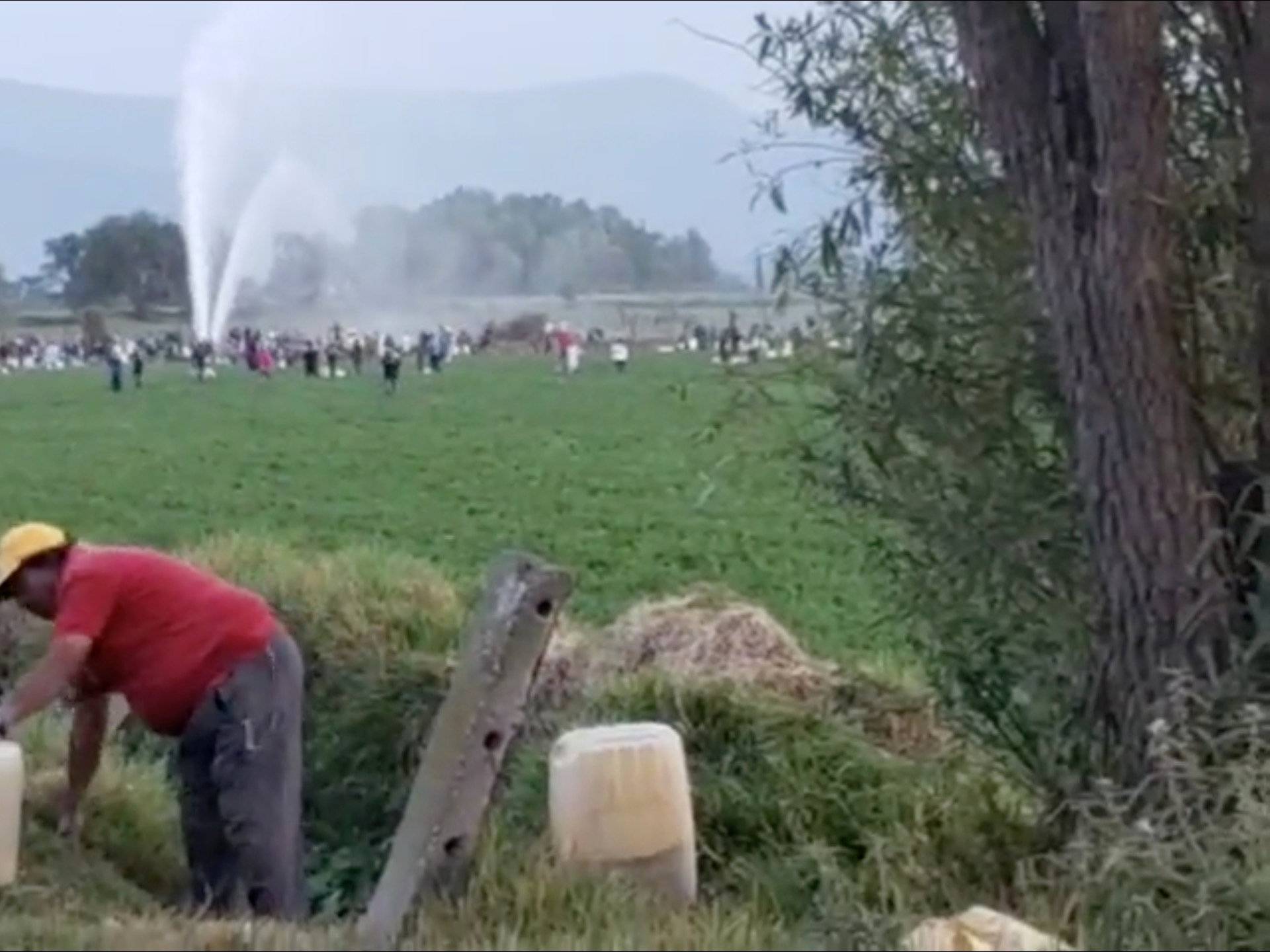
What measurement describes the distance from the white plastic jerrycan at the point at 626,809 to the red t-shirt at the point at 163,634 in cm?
202

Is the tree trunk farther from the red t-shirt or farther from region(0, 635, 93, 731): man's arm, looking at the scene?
region(0, 635, 93, 731): man's arm

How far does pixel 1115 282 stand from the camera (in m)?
7.04

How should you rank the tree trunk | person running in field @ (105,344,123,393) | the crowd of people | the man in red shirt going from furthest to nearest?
person running in field @ (105,344,123,393) < the crowd of people < the man in red shirt < the tree trunk

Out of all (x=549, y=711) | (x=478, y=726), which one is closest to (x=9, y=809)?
(x=478, y=726)

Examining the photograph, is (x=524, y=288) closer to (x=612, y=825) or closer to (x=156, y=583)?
(x=156, y=583)

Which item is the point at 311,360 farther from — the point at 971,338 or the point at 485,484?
the point at 971,338

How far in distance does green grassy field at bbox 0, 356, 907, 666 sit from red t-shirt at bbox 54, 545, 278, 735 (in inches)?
67.2

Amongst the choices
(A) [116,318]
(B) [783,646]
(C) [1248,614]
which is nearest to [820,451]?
(C) [1248,614]

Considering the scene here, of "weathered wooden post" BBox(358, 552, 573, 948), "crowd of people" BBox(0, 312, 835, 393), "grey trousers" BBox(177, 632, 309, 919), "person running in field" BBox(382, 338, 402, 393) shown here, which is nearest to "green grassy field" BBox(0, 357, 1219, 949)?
"weathered wooden post" BBox(358, 552, 573, 948)

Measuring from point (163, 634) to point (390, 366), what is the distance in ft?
166

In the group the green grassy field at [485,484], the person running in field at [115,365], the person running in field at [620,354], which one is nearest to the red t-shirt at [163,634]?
the green grassy field at [485,484]

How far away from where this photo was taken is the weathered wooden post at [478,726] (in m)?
6.08

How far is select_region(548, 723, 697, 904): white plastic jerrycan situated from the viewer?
680 centimetres

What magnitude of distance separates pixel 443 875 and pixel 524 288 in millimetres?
16207
